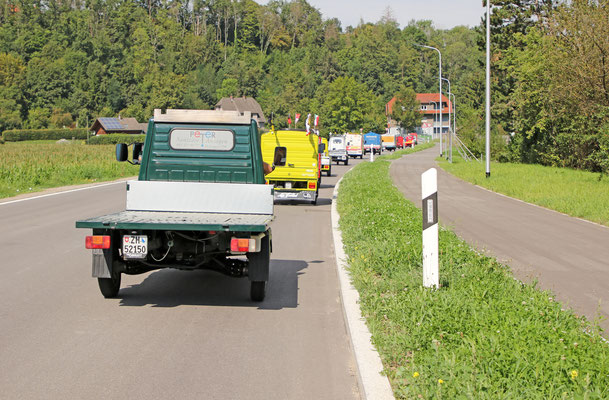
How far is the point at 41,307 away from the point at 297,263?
4342 millimetres

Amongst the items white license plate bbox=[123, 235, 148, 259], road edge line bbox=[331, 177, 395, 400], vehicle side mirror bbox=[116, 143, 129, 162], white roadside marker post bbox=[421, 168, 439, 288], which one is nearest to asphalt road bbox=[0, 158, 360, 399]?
road edge line bbox=[331, 177, 395, 400]

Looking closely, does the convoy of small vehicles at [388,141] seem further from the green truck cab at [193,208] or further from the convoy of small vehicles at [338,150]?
the green truck cab at [193,208]

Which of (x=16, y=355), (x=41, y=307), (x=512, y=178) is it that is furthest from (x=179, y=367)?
(x=512, y=178)

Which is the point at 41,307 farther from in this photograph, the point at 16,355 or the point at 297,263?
the point at 297,263

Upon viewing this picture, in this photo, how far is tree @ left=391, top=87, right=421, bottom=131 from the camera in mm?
141375

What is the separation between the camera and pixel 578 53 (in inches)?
1223

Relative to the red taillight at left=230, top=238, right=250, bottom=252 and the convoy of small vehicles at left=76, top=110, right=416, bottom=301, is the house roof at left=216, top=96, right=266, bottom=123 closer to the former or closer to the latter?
the convoy of small vehicles at left=76, top=110, right=416, bottom=301

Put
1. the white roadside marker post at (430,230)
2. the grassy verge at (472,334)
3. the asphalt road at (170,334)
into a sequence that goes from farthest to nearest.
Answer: the white roadside marker post at (430,230), the asphalt road at (170,334), the grassy verge at (472,334)

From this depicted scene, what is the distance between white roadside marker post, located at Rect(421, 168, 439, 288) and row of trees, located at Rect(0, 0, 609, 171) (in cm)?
2400

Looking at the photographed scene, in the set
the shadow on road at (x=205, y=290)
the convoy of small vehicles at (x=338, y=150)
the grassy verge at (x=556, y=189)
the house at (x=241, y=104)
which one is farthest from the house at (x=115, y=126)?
the shadow on road at (x=205, y=290)

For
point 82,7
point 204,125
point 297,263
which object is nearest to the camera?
point 204,125

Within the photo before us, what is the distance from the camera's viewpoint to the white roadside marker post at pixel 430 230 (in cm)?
774

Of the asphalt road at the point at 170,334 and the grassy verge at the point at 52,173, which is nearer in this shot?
the asphalt road at the point at 170,334

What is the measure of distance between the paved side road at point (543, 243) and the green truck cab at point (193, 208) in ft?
12.0
